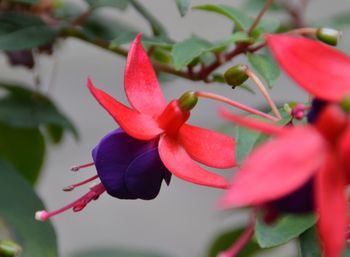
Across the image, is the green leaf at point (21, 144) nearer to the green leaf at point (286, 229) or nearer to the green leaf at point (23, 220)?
the green leaf at point (23, 220)

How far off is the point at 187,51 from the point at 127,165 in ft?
0.60

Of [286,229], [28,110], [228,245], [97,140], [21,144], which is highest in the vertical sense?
[286,229]

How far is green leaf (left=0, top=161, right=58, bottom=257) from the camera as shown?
839 millimetres

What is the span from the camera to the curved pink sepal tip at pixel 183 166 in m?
0.57

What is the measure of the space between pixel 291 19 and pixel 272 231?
2.73ft

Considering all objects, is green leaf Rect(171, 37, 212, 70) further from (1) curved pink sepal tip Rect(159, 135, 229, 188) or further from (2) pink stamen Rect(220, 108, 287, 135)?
(2) pink stamen Rect(220, 108, 287, 135)

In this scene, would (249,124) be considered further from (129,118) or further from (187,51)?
(187,51)

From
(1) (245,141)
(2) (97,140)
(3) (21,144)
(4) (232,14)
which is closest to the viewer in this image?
(1) (245,141)

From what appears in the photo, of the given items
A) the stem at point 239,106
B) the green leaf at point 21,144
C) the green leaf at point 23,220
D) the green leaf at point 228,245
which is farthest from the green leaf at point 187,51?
the green leaf at point 228,245

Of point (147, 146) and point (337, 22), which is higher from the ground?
point (147, 146)

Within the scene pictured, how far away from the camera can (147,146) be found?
63 cm

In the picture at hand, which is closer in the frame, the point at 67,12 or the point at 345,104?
the point at 345,104

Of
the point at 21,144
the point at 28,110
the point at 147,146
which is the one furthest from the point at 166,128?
the point at 21,144

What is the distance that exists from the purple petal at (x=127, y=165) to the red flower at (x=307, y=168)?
0.72 ft
